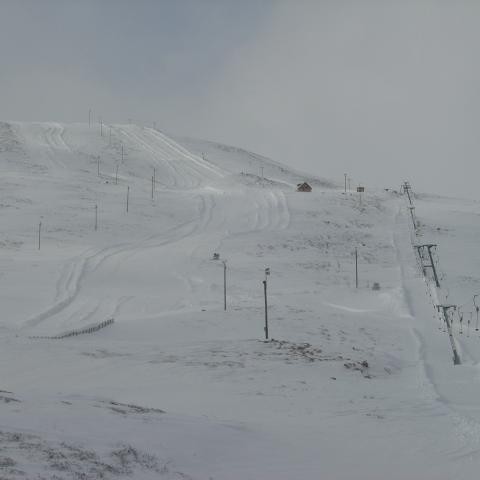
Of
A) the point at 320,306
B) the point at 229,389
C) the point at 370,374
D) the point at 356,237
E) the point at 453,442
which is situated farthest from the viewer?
the point at 356,237

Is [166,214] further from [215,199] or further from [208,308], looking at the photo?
[208,308]

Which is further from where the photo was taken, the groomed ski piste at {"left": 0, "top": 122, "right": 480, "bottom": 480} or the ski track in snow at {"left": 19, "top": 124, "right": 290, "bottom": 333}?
the ski track in snow at {"left": 19, "top": 124, "right": 290, "bottom": 333}

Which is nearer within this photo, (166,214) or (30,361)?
(30,361)

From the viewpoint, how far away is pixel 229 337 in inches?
1102

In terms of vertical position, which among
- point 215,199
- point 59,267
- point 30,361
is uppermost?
point 215,199

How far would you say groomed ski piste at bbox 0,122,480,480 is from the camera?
10.8 meters

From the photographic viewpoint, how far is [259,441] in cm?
1194

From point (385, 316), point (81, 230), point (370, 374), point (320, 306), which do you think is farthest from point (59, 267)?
point (370, 374)

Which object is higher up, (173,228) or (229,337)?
(173,228)

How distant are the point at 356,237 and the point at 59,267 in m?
31.7

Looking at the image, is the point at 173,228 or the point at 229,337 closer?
the point at 229,337

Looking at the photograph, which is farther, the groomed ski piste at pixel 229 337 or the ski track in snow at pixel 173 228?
the ski track in snow at pixel 173 228

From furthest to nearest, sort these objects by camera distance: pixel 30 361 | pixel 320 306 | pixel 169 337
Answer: pixel 320 306
pixel 169 337
pixel 30 361

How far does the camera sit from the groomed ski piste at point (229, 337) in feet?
35.4
